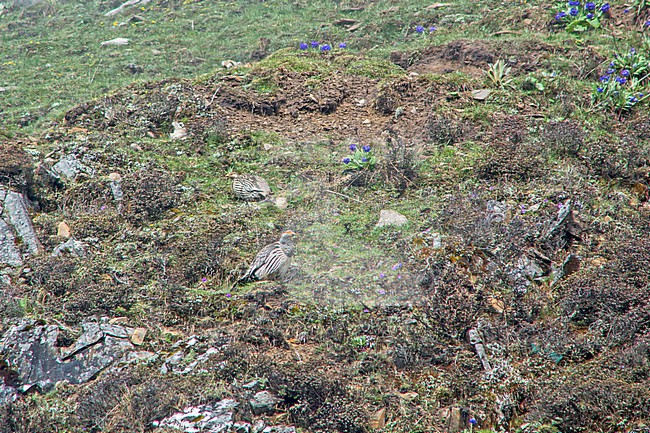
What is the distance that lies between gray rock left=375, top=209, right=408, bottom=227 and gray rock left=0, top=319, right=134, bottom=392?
Answer: 250 cm

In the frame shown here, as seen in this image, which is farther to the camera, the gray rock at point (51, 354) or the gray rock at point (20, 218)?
the gray rock at point (20, 218)

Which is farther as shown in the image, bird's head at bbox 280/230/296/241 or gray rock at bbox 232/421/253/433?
bird's head at bbox 280/230/296/241

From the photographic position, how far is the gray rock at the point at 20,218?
589cm

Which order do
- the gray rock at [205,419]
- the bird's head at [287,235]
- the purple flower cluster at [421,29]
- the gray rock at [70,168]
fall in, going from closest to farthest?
1. the gray rock at [205,419]
2. the bird's head at [287,235]
3. the gray rock at [70,168]
4. the purple flower cluster at [421,29]

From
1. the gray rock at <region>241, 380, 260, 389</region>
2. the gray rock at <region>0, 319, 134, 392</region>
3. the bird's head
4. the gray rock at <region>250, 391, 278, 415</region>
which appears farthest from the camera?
the bird's head

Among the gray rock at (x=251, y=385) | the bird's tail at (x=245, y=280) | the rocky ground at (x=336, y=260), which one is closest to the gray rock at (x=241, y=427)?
the rocky ground at (x=336, y=260)

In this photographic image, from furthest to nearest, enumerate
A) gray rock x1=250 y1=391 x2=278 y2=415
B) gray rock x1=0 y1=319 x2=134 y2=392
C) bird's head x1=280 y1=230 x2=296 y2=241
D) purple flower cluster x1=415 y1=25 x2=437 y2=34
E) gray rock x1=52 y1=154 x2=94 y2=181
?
purple flower cluster x1=415 y1=25 x2=437 y2=34, gray rock x1=52 y1=154 x2=94 y2=181, bird's head x1=280 y1=230 x2=296 y2=241, gray rock x1=0 y1=319 x2=134 y2=392, gray rock x1=250 y1=391 x2=278 y2=415

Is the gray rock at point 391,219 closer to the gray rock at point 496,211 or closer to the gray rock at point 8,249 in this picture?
the gray rock at point 496,211

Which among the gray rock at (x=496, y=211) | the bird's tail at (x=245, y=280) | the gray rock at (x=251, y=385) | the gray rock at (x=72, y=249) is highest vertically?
the gray rock at (x=72, y=249)

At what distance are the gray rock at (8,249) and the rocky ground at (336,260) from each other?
21mm

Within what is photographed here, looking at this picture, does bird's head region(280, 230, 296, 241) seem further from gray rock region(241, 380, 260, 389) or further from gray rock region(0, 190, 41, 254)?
gray rock region(0, 190, 41, 254)

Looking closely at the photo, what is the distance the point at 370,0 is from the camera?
41.6ft

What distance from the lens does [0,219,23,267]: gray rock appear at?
568 centimetres

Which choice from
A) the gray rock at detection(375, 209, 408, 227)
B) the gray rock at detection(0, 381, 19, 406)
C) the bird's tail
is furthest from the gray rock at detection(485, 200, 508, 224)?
the gray rock at detection(0, 381, 19, 406)
